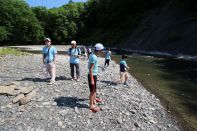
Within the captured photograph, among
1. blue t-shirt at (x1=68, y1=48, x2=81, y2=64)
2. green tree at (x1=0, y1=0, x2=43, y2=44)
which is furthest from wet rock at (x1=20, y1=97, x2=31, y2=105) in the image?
green tree at (x1=0, y1=0, x2=43, y2=44)

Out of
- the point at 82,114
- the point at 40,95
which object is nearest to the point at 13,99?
the point at 40,95

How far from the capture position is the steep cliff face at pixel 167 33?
60044 mm

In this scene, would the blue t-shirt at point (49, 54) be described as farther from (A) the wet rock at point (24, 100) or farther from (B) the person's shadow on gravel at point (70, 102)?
(A) the wet rock at point (24, 100)

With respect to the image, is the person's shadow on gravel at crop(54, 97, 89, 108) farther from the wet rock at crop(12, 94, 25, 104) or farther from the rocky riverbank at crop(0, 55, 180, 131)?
the wet rock at crop(12, 94, 25, 104)

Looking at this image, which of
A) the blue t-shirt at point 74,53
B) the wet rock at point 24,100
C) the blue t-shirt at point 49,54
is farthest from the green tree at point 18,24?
the wet rock at point 24,100

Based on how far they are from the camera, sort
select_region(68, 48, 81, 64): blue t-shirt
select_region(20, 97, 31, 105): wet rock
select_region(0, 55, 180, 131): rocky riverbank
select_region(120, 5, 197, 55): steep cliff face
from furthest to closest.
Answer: select_region(120, 5, 197, 55): steep cliff face
select_region(68, 48, 81, 64): blue t-shirt
select_region(20, 97, 31, 105): wet rock
select_region(0, 55, 180, 131): rocky riverbank

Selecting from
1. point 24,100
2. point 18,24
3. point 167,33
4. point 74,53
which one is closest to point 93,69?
point 24,100

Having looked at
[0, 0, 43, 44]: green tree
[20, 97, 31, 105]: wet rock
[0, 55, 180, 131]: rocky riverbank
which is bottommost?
[0, 55, 180, 131]: rocky riverbank

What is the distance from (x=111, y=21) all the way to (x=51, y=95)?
108 metres

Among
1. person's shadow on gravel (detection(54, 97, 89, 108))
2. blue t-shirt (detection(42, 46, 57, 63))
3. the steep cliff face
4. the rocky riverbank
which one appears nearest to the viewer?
the rocky riverbank

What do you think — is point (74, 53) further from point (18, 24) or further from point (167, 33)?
point (18, 24)

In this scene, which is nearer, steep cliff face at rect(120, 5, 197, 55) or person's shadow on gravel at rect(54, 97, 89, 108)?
person's shadow on gravel at rect(54, 97, 89, 108)

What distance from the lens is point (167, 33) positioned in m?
70.8

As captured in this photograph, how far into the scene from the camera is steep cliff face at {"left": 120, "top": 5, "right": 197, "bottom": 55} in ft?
197
